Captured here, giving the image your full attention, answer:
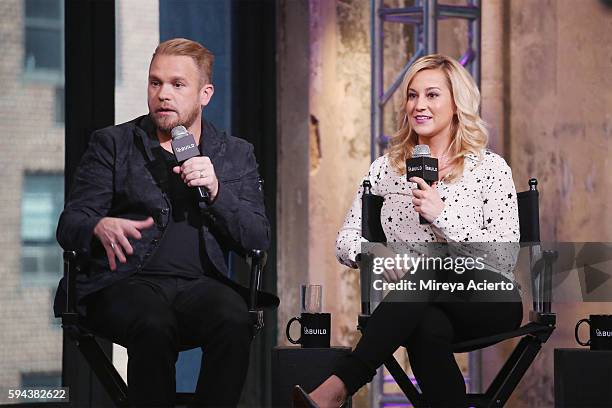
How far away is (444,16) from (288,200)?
1.08 m

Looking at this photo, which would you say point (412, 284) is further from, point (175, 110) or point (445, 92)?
point (175, 110)

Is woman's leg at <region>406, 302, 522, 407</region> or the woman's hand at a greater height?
the woman's hand

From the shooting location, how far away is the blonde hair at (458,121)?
3.15 m

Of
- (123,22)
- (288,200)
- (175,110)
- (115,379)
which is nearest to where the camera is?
(115,379)

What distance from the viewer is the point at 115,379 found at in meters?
2.85

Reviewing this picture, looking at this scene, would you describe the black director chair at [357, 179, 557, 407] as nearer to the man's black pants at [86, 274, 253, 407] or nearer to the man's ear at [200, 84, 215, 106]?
the man's black pants at [86, 274, 253, 407]

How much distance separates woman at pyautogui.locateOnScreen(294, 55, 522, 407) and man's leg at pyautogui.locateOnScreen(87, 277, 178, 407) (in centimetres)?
39

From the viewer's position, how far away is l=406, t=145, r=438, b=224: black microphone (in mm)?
2846

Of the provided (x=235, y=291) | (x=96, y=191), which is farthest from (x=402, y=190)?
(x=96, y=191)

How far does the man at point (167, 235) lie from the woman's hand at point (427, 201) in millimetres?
492

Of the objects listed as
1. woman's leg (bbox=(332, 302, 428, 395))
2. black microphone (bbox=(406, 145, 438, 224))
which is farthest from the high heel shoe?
black microphone (bbox=(406, 145, 438, 224))

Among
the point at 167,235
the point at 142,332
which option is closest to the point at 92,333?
the point at 142,332

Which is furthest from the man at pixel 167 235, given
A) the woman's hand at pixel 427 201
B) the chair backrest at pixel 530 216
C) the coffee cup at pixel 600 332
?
the coffee cup at pixel 600 332

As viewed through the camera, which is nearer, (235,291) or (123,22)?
(235,291)
